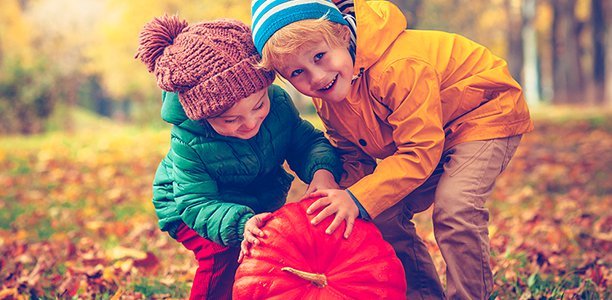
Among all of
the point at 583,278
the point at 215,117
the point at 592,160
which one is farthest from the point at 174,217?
the point at 592,160

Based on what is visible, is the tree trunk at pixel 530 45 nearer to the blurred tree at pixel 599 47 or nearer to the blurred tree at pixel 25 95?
the blurred tree at pixel 599 47

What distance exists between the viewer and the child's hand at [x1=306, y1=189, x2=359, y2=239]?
102 inches

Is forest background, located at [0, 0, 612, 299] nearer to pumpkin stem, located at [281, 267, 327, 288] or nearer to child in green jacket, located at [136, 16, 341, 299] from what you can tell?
child in green jacket, located at [136, 16, 341, 299]

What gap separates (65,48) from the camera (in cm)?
3878

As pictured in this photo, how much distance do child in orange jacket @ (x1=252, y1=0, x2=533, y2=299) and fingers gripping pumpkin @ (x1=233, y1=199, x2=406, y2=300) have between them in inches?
2.8

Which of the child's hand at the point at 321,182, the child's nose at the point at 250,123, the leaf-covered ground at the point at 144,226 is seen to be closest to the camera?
the child's nose at the point at 250,123

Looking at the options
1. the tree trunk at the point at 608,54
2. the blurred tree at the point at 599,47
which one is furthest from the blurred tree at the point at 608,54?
the blurred tree at the point at 599,47

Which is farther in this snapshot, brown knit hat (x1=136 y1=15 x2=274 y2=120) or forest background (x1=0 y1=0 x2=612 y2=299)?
forest background (x1=0 y1=0 x2=612 y2=299)

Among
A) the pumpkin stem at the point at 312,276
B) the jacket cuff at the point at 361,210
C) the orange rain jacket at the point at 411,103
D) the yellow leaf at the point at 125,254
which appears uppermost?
the orange rain jacket at the point at 411,103

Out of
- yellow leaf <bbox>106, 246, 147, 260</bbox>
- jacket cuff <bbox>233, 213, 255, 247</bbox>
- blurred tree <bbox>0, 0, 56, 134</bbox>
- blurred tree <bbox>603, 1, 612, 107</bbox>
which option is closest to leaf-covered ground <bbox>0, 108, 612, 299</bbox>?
yellow leaf <bbox>106, 246, 147, 260</bbox>

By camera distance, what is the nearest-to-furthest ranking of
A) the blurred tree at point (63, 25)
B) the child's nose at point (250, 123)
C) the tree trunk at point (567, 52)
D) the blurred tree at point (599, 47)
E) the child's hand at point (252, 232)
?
the child's hand at point (252, 232), the child's nose at point (250, 123), the blurred tree at point (599, 47), the tree trunk at point (567, 52), the blurred tree at point (63, 25)

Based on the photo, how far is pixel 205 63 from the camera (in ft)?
8.90

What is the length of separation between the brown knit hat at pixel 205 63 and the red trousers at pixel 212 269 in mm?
636

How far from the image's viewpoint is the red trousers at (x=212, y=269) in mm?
3000
